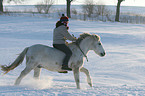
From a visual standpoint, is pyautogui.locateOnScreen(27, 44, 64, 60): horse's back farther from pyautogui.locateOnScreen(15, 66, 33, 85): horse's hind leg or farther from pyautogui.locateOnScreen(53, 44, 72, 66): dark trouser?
pyautogui.locateOnScreen(15, 66, 33, 85): horse's hind leg

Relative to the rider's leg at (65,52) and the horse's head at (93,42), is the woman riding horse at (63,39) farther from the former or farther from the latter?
the horse's head at (93,42)

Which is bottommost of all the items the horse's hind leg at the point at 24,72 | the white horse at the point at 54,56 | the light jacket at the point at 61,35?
the horse's hind leg at the point at 24,72

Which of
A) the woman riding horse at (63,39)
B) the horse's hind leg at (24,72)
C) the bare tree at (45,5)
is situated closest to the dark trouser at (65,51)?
the woman riding horse at (63,39)

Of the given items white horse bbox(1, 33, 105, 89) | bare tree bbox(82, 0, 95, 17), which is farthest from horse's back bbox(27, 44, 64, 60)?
bare tree bbox(82, 0, 95, 17)

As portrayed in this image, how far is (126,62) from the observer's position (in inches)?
385

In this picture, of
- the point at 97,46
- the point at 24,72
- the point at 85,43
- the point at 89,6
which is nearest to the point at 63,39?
the point at 85,43

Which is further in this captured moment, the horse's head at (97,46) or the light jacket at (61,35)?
the horse's head at (97,46)

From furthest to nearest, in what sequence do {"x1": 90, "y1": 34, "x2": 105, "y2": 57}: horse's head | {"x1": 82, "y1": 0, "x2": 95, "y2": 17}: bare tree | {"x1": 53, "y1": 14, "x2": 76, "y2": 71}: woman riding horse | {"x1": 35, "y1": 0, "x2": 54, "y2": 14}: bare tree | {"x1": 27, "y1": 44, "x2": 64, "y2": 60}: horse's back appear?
{"x1": 35, "y1": 0, "x2": 54, "y2": 14}: bare tree → {"x1": 82, "y1": 0, "x2": 95, "y2": 17}: bare tree → {"x1": 90, "y1": 34, "x2": 105, "y2": 57}: horse's head → {"x1": 53, "y1": 14, "x2": 76, "y2": 71}: woman riding horse → {"x1": 27, "y1": 44, "x2": 64, "y2": 60}: horse's back

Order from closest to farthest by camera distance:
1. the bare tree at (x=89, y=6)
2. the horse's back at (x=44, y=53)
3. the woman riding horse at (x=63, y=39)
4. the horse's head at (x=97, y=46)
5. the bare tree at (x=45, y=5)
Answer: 1. the horse's back at (x=44, y=53)
2. the woman riding horse at (x=63, y=39)
3. the horse's head at (x=97, y=46)
4. the bare tree at (x=89, y=6)
5. the bare tree at (x=45, y=5)

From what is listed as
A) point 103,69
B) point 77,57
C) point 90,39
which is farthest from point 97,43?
point 103,69

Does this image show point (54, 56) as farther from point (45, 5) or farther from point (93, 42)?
point (45, 5)

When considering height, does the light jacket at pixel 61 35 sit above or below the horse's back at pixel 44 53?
above

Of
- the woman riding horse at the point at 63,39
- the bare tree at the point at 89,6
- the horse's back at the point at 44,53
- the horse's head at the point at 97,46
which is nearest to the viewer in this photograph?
the horse's back at the point at 44,53

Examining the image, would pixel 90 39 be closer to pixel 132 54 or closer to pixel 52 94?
pixel 52 94
